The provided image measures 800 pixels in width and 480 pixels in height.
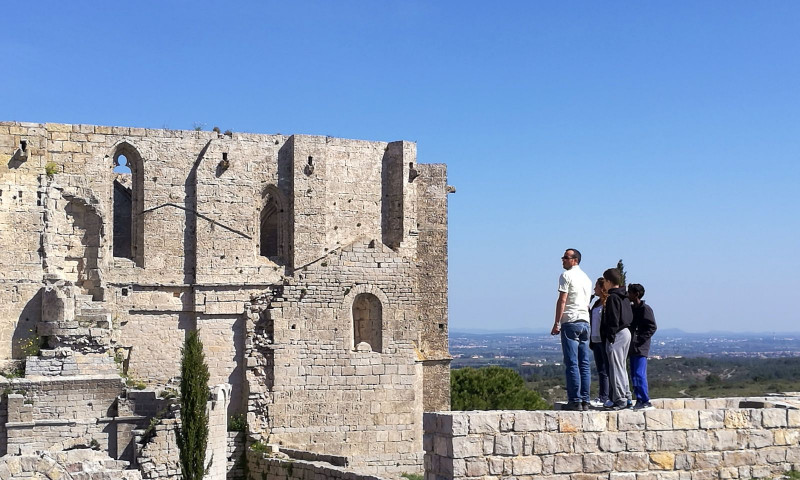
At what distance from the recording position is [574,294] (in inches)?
493

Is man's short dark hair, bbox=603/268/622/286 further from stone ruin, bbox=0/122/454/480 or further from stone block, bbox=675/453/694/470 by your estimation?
stone ruin, bbox=0/122/454/480

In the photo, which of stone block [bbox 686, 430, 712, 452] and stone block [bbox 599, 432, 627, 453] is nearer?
stone block [bbox 599, 432, 627, 453]

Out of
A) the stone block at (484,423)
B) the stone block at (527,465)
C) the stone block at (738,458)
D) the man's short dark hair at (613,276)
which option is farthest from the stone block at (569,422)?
the man's short dark hair at (613,276)

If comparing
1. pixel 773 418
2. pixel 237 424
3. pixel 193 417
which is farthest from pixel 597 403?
pixel 237 424

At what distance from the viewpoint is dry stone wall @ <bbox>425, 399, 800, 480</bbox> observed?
10.9 metres

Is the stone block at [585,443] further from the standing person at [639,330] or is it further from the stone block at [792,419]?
the stone block at [792,419]

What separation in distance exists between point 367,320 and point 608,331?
15.4 meters

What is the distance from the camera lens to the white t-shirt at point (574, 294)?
1248 cm

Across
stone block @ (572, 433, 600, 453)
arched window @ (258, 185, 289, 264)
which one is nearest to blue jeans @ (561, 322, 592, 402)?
stone block @ (572, 433, 600, 453)

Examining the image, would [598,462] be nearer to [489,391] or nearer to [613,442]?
[613,442]

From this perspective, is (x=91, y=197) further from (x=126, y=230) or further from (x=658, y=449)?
(x=658, y=449)

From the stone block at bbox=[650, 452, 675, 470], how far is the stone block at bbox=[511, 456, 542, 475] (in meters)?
1.23

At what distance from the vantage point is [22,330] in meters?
25.4

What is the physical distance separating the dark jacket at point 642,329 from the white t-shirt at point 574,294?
60 centimetres
